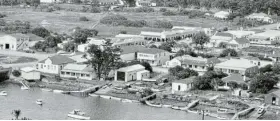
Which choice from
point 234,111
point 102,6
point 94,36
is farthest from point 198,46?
point 102,6

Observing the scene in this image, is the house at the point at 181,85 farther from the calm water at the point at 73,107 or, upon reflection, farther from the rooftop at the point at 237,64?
the rooftop at the point at 237,64

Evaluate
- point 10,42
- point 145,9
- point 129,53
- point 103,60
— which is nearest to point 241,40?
point 129,53

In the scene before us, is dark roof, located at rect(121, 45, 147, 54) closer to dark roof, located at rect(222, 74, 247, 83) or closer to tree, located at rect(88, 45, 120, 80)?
tree, located at rect(88, 45, 120, 80)

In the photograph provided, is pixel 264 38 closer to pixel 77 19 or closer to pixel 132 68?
pixel 132 68

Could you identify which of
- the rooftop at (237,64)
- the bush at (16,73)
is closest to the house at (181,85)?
the rooftop at (237,64)

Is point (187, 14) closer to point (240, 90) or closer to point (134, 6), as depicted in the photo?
point (134, 6)
